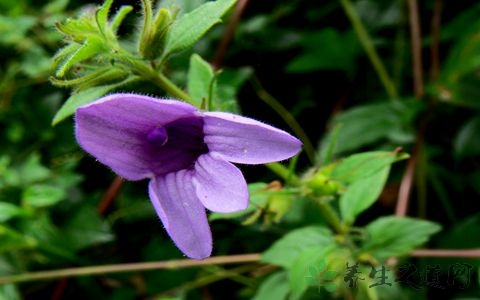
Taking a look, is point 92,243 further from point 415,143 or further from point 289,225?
point 415,143

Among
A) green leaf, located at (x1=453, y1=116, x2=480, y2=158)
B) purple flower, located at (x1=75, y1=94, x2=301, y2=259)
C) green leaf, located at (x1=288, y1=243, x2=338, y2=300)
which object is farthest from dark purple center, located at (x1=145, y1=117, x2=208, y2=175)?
green leaf, located at (x1=453, y1=116, x2=480, y2=158)

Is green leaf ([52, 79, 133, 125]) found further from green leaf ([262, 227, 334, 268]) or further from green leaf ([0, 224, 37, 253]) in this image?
green leaf ([0, 224, 37, 253])

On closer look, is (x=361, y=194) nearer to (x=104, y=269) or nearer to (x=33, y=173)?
(x=104, y=269)

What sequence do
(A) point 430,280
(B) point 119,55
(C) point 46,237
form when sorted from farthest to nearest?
(C) point 46,237 → (A) point 430,280 → (B) point 119,55

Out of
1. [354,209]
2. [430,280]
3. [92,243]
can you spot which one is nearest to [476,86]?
[430,280]

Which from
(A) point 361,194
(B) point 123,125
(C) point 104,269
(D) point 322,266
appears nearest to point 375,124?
(A) point 361,194
